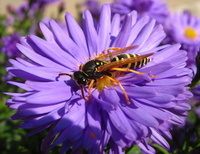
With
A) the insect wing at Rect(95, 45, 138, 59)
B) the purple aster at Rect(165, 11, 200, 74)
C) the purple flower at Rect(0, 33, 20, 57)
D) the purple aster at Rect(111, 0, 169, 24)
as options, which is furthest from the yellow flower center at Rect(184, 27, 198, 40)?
the insect wing at Rect(95, 45, 138, 59)

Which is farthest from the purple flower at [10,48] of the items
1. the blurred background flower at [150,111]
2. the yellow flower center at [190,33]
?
the yellow flower center at [190,33]

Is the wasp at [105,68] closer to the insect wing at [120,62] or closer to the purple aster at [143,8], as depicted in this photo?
the insect wing at [120,62]

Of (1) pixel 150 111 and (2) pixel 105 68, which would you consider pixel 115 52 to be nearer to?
(2) pixel 105 68

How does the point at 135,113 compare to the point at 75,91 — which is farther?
the point at 75,91

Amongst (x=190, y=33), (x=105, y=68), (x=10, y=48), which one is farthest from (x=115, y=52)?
(x=190, y=33)

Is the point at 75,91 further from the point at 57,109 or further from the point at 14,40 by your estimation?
the point at 14,40

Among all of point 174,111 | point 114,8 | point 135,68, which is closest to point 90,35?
point 135,68

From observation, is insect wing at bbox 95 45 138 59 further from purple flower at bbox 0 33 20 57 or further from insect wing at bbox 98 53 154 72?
purple flower at bbox 0 33 20 57
